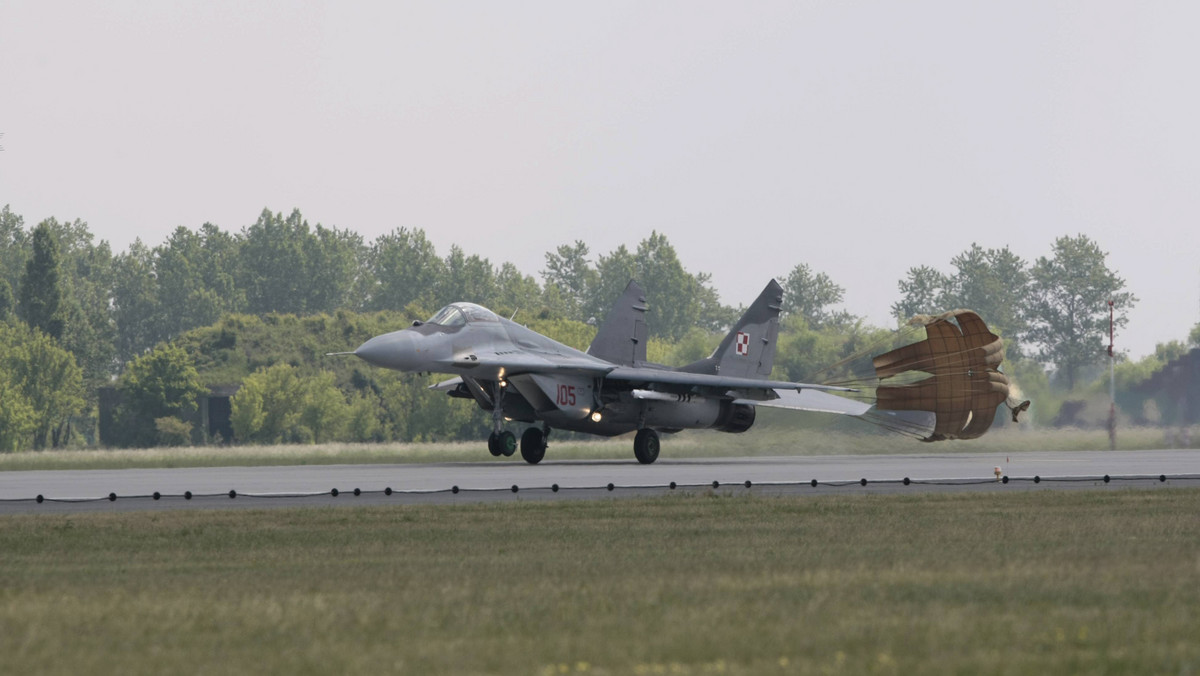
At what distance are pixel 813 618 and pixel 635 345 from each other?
31.9 meters

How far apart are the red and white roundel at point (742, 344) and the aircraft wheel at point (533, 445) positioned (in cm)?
752

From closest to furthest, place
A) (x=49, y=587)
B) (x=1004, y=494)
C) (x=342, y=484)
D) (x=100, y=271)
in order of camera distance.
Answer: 1. (x=49, y=587)
2. (x=1004, y=494)
3. (x=342, y=484)
4. (x=100, y=271)

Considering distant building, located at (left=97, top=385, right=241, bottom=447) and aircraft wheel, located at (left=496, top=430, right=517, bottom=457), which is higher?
distant building, located at (left=97, top=385, right=241, bottom=447)

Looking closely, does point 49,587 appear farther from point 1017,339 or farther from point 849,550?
point 1017,339

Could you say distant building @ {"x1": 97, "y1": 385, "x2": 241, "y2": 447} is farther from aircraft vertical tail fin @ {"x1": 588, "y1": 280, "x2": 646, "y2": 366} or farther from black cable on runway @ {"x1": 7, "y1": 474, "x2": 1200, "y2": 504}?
black cable on runway @ {"x1": 7, "y1": 474, "x2": 1200, "y2": 504}

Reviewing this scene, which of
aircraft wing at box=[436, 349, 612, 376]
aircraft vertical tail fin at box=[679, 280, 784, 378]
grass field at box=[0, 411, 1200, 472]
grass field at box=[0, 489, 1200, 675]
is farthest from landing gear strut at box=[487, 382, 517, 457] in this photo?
grass field at box=[0, 489, 1200, 675]

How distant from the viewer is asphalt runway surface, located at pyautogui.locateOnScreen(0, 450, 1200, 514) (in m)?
23.1

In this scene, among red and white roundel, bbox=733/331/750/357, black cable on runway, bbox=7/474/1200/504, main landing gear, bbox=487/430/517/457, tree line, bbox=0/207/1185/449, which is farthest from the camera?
tree line, bbox=0/207/1185/449

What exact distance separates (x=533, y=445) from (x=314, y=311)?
110 metres

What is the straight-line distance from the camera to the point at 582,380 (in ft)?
124

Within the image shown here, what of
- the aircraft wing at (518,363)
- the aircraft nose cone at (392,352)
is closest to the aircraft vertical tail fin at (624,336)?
the aircraft wing at (518,363)

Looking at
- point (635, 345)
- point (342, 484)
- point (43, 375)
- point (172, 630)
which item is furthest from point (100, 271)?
point (172, 630)

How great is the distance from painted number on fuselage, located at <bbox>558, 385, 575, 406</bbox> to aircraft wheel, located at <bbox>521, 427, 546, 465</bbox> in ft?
3.43

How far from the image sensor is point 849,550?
580 inches
